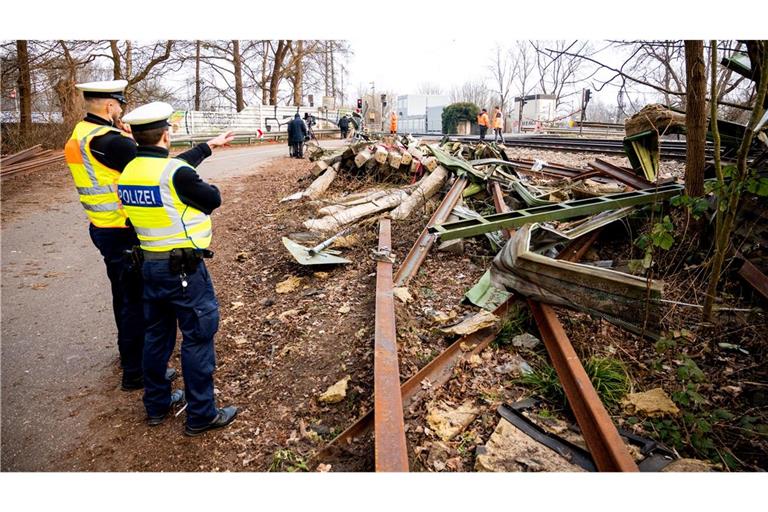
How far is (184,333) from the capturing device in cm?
279

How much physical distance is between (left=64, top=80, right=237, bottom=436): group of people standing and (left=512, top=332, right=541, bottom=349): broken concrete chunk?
7.30 feet

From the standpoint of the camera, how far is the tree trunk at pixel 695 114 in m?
3.89

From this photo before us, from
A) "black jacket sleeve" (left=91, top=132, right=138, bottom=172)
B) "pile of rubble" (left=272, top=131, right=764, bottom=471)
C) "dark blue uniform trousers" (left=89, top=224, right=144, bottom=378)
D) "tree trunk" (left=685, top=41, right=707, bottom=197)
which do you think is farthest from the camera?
"tree trunk" (left=685, top=41, right=707, bottom=197)

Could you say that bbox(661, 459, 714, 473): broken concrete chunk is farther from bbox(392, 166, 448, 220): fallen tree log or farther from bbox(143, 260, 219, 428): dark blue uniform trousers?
bbox(392, 166, 448, 220): fallen tree log

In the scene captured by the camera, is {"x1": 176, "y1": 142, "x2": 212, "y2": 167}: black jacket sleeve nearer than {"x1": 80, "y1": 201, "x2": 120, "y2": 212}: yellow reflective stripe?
Yes

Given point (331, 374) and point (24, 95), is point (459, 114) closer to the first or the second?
point (24, 95)

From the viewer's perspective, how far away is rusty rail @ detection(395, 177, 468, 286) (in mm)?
4887

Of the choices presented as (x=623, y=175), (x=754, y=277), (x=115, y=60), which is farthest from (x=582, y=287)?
(x=115, y=60)

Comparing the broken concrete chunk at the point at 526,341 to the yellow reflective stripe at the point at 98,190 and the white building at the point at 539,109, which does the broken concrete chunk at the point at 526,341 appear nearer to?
the yellow reflective stripe at the point at 98,190

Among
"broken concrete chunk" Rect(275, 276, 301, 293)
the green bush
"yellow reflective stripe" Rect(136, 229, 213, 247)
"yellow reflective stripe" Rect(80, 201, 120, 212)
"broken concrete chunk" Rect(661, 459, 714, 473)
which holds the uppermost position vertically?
the green bush

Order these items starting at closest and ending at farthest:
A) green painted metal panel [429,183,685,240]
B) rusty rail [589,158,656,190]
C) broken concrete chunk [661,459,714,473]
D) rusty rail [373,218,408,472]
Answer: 1. rusty rail [373,218,408,472]
2. broken concrete chunk [661,459,714,473]
3. green painted metal panel [429,183,685,240]
4. rusty rail [589,158,656,190]

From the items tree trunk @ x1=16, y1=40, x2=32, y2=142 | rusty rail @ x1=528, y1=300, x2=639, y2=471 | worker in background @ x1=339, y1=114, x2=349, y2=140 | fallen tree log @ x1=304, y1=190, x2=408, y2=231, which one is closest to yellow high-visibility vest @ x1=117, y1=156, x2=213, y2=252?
rusty rail @ x1=528, y1=300, x2=639, y2=471

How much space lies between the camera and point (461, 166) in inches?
319

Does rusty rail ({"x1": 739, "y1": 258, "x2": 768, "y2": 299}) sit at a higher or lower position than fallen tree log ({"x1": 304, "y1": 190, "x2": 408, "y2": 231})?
lower
